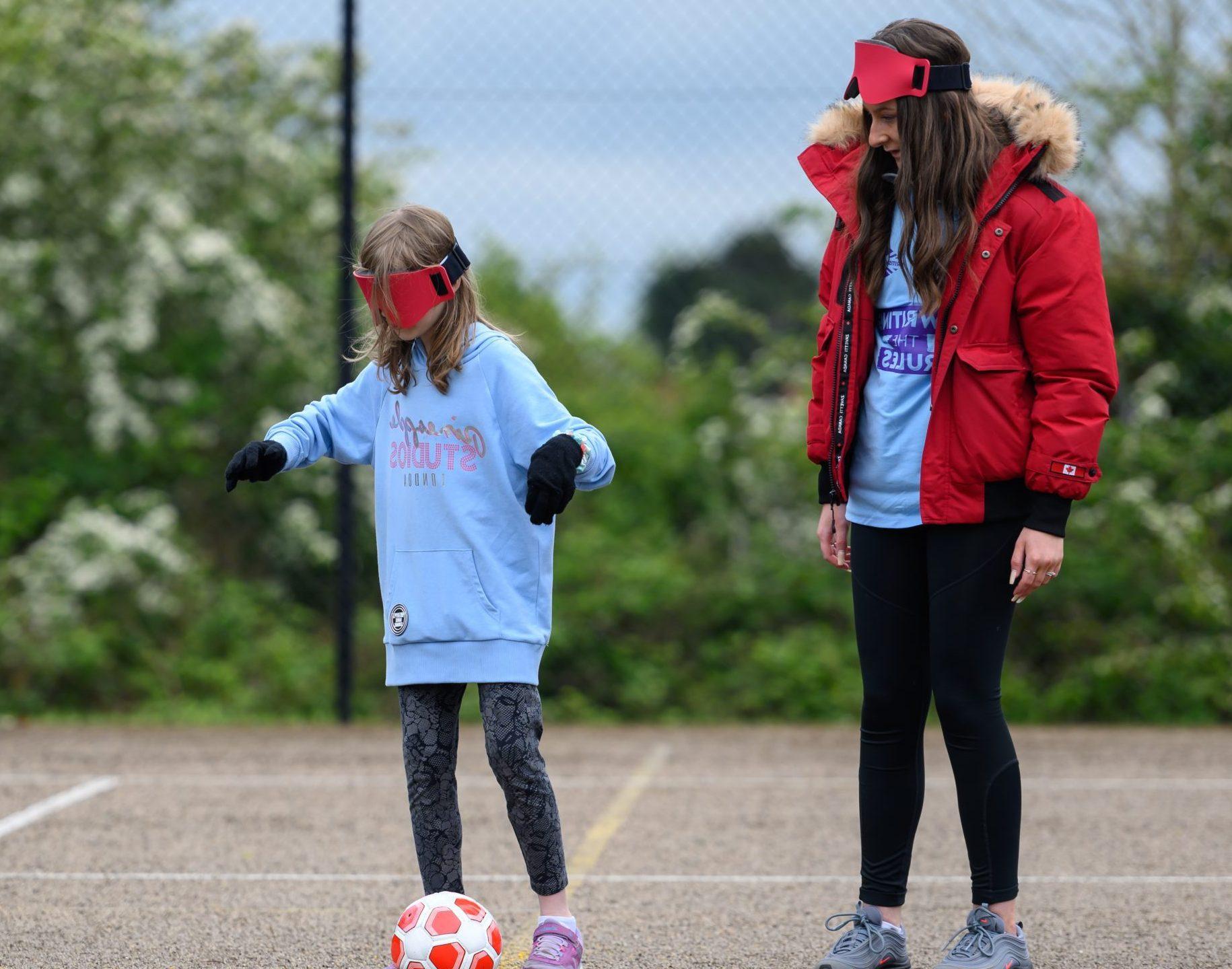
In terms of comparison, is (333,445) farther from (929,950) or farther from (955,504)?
(929,950)

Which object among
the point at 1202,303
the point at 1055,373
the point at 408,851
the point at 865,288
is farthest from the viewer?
the point at 1202,303

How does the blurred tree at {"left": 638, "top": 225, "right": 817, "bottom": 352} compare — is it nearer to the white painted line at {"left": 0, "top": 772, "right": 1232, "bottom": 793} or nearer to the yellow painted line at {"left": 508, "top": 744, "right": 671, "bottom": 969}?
the yellow painted line at {"left": 508, "top": 744, "right": 671, "bottom": 969}

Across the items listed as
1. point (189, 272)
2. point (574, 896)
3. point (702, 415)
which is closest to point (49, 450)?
point (189, 272)

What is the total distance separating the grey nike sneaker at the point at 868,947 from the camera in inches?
128

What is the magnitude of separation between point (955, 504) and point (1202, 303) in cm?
618

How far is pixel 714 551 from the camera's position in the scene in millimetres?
9234

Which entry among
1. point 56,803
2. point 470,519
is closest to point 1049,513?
point 470,519

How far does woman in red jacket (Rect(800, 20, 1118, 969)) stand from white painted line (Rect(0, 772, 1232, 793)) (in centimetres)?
278

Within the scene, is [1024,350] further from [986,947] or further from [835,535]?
[986,947]

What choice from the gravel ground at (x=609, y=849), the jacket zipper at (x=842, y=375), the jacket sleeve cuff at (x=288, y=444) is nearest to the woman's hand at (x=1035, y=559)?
the jacket zipper at (x=842, y=375)

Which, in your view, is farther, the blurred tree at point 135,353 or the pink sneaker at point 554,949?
the blurred tree at point 135,353

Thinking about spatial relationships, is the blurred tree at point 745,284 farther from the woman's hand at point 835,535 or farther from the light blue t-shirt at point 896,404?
the light blue t-shirt at point 896,404

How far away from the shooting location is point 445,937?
10.1 feet

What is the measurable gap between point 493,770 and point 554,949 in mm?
393
